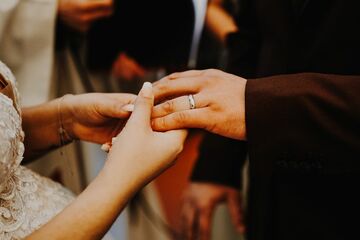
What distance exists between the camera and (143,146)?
740 millimetres

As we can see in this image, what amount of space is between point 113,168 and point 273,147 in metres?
0.27

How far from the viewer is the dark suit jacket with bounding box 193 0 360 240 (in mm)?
774

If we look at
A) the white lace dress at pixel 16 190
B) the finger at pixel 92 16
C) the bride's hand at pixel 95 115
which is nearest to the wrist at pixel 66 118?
the bride's hand at pixel 95 115

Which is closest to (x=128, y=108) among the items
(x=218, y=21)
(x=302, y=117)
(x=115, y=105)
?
(x=115, y=105)

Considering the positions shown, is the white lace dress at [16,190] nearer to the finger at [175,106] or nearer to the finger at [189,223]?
the finger at [175,106]

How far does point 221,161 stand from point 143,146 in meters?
0.54

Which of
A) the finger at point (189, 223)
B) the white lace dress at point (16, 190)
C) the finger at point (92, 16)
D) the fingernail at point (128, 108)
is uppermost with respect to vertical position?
the finger at point (92, 16)

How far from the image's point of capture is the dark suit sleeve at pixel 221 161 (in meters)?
1.25

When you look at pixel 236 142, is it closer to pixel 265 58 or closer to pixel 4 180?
pixel 265 58

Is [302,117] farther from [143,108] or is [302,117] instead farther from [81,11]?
[81,11]

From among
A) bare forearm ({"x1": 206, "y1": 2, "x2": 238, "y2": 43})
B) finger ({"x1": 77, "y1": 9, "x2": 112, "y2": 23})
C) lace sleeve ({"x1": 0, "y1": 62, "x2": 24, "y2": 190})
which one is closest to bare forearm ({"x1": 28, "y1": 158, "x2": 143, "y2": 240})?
lace sleeve ({"x1": 0, "y1": 62, "x2": 24, "y2": 190})

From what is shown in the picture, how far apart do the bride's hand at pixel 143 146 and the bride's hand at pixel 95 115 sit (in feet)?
0.19

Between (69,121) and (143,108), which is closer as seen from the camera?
(143,108)

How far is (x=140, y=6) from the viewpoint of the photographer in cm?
135
